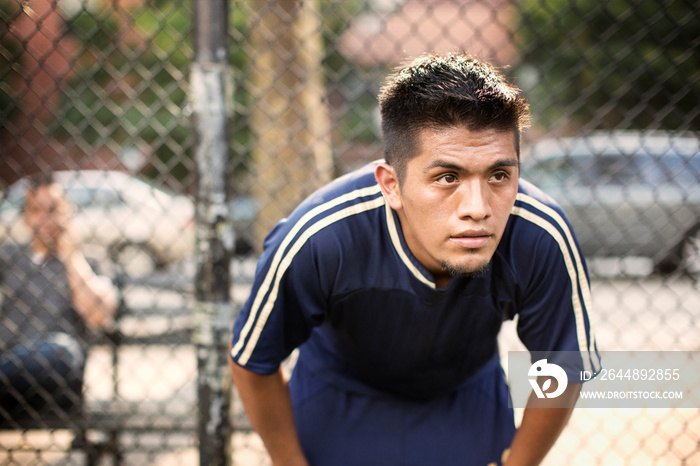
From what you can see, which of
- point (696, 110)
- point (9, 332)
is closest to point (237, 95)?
point (9, 332)

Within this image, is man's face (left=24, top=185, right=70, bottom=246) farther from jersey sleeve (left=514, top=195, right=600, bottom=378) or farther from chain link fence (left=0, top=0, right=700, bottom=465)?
jersey sleeve (left=514, top=195, right=600, bottom=378)

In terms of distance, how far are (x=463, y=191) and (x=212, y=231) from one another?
2.91ft

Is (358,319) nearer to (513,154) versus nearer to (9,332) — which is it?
(513,154)

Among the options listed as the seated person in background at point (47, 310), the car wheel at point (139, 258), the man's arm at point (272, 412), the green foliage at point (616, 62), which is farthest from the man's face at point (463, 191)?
the car wheel at point (139, 258)

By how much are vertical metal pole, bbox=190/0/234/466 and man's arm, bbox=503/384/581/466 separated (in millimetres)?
1013

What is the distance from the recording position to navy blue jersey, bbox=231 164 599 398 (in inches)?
59.9

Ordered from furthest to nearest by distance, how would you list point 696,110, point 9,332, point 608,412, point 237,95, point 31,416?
point 237,95 → point 608,412 → point 9,332 → point 31,416 → point 696,110

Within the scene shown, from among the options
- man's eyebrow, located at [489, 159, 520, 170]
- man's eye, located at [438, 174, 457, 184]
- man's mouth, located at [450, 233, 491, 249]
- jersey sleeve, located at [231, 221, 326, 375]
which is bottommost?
jersey sleeve, located at [231, 221, 326, 375]

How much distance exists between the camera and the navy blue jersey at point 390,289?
1521 millimetres

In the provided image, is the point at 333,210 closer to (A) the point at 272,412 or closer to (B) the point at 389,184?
(B) the point at 389,184

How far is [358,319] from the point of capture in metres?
1.64

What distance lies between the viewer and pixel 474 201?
1.32 metres

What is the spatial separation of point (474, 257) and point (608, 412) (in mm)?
2500

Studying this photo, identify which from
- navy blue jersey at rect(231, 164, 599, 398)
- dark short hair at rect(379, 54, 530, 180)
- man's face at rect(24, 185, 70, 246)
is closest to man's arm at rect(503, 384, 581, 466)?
navy blue jersey at rect(231, 164, 599, 398)
